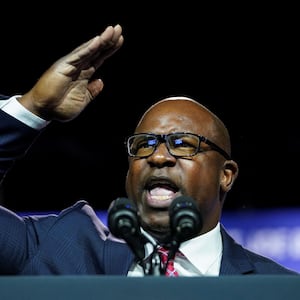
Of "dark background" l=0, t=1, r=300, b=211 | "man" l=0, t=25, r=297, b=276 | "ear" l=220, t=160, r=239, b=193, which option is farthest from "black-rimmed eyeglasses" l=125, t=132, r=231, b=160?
"dark background" l=0, t=1, r=300, b=211

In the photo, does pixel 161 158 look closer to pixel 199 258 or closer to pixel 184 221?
pixel 199 258

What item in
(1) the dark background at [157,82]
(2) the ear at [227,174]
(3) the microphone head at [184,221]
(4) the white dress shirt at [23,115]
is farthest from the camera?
(1) the dark background at [157,82]

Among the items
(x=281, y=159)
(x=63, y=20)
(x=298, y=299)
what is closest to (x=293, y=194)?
(x=281, y=159)

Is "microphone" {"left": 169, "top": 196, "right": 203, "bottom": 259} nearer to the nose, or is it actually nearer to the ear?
the nose

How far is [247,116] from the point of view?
11.3 ft

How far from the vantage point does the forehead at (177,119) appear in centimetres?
183

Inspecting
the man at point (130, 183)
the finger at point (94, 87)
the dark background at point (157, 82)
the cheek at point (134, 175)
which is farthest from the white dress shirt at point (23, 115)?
the dark background at point (157, 82)

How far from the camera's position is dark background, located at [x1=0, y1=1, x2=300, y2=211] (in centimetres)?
319

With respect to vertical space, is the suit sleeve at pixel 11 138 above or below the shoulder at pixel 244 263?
above

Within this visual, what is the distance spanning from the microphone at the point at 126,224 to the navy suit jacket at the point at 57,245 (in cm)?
42

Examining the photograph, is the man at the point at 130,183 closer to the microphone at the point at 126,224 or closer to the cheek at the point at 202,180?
the cheek at the point at 202,180

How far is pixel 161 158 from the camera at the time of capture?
5.70 ft

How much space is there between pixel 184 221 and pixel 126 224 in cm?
9

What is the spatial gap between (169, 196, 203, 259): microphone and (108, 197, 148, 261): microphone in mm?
55
